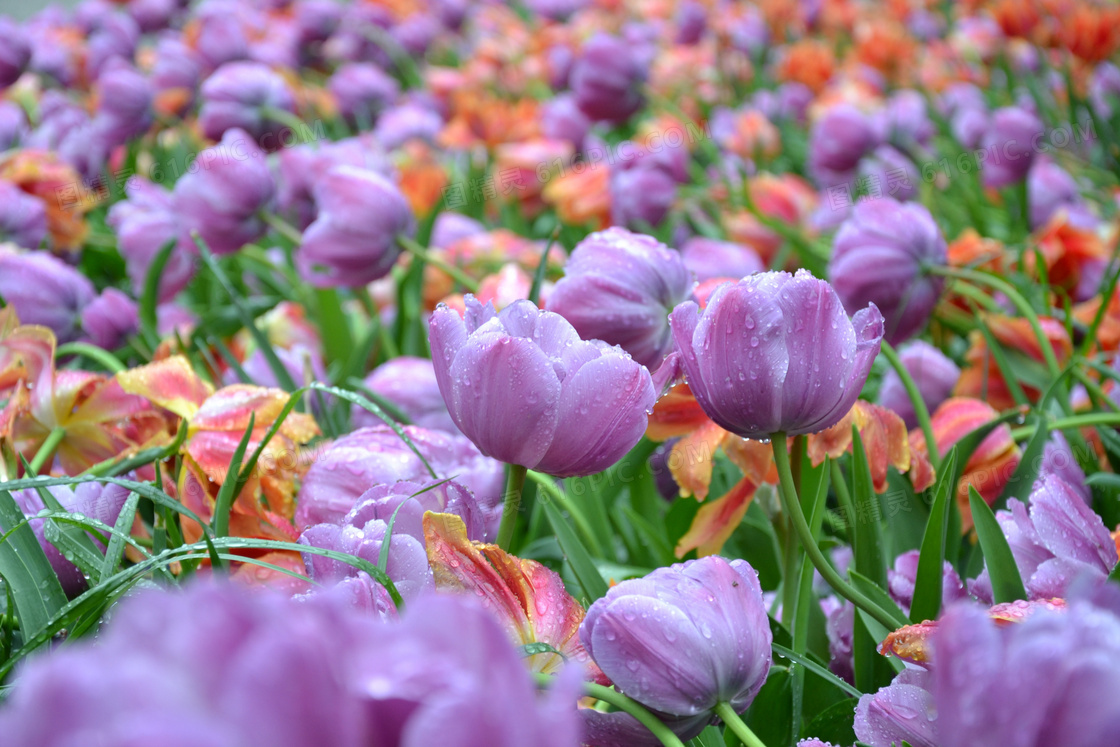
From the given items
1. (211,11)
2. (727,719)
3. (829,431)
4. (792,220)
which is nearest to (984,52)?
(792,220)

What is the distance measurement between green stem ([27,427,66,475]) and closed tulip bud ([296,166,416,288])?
1.01ft

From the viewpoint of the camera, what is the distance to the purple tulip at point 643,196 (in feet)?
4.35

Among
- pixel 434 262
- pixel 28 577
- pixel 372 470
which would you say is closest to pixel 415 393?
pixel 434 262

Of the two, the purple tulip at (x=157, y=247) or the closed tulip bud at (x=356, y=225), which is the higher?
the closed tulip bud at (x=356, y=225)

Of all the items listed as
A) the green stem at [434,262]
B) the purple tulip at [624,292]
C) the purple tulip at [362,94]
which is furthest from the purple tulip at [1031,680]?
the purple tulip at [362,94]

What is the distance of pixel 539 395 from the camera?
40 centimetres

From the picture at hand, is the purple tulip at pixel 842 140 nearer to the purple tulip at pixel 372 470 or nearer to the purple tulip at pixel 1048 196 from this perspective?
the purple tulip at pixel 1048 196

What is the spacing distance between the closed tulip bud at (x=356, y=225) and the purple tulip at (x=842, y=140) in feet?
2.94

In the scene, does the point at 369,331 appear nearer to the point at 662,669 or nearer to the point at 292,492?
the point at 292,492

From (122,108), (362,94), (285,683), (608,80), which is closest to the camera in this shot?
(285,683)

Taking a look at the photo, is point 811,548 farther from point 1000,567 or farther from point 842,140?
point 842,140

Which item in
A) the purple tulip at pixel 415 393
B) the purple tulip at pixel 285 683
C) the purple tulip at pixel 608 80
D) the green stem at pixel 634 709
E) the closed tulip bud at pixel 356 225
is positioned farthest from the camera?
the purple tulip at pixel 608 80

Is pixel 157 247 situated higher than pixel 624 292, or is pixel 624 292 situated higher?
pixel 624 292

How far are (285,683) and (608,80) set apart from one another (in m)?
1.60
